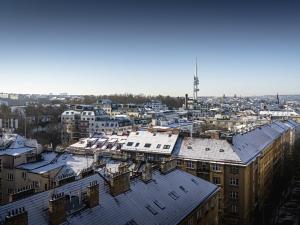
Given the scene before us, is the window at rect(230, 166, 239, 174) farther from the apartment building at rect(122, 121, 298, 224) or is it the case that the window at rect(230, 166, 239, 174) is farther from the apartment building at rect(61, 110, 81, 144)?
the apartment building at rect(61, 110, 81, 144)

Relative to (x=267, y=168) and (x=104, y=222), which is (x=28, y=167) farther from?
(x=267, y=168)

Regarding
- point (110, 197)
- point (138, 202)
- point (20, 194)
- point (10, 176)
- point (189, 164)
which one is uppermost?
point (20, 194)

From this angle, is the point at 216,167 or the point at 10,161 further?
the point at 216,167

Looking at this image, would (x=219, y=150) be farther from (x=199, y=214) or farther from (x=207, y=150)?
(x=199, y=214)

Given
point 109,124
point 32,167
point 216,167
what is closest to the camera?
point 32,167

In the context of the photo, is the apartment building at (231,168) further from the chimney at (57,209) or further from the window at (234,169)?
the chimney at (57,209)

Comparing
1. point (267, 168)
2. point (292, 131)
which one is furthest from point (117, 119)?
point (267, 168)

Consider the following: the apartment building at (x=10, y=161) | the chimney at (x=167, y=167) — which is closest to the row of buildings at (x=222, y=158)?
the chimney at (x=167, y=167)

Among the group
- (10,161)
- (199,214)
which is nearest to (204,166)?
(199,214)
